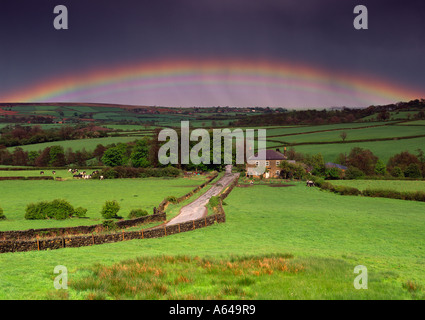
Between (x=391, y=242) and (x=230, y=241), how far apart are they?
1203cm

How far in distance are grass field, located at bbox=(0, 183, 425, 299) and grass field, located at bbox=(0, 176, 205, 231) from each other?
12.7 m

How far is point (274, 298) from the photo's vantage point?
11.6 meters

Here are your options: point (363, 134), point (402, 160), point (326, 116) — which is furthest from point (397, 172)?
point (326, 116)

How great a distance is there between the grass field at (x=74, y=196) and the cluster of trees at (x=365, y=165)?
34681 mm

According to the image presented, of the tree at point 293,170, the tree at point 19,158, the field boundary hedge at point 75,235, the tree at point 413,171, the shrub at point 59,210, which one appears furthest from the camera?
the tree at point 19,158

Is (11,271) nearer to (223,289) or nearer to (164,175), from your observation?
(223,289)

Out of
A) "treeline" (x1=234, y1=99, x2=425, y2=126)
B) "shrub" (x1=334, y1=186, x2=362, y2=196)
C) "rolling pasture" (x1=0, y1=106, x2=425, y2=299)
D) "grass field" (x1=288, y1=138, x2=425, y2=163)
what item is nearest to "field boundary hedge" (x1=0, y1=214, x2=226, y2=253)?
"rolling pasture" (x1=0, y1=106, x2=425, y2=299)

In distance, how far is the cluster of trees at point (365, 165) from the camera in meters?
77.4

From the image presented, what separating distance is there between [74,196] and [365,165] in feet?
223

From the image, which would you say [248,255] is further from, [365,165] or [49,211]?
[365,165]

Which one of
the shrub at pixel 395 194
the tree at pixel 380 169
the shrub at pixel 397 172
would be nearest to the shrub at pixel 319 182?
the shrub at pixel 395 194

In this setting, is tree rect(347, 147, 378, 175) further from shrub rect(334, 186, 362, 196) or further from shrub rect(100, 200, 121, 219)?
shrub rect(100, 200, 121, 219)

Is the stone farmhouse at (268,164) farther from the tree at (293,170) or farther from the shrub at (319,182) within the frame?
the shrub at (319,182)
